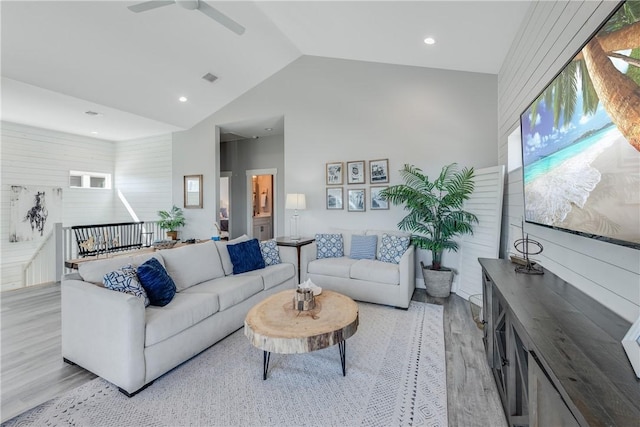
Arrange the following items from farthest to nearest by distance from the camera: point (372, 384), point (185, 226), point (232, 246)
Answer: point (185, 226) < point (232, 246) < point (372, 384)

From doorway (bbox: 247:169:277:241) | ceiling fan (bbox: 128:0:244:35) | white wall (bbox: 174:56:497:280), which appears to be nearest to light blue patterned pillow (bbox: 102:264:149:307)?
ceiling fan (bbox: 128:0:244:35)

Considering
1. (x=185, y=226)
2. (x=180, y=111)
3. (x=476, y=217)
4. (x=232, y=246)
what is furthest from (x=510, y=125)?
(x=185, y=226)

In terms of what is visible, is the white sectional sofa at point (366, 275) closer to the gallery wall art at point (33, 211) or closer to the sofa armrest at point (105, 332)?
the sofa armrest at point (105, 332)

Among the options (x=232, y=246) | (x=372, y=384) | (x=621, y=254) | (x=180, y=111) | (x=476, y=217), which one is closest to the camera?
(x=621, y=254)

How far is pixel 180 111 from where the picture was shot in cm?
580

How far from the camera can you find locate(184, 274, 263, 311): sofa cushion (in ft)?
9.19

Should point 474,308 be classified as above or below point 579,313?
below

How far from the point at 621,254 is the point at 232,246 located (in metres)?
3.33

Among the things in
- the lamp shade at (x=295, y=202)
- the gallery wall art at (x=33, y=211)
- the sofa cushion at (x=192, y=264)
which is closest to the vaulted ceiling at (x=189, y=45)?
the gallery wall art at (x=33, y=211)

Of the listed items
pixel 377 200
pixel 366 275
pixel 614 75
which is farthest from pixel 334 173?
pixel 614 75

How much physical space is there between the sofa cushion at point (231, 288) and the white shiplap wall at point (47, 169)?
18.5ft

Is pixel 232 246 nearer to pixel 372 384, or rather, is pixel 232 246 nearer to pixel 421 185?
pixel 372 384

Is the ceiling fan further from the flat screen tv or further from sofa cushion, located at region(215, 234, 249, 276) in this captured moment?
the flat screen tv

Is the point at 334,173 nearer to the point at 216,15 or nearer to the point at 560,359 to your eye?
the point at 216,15
